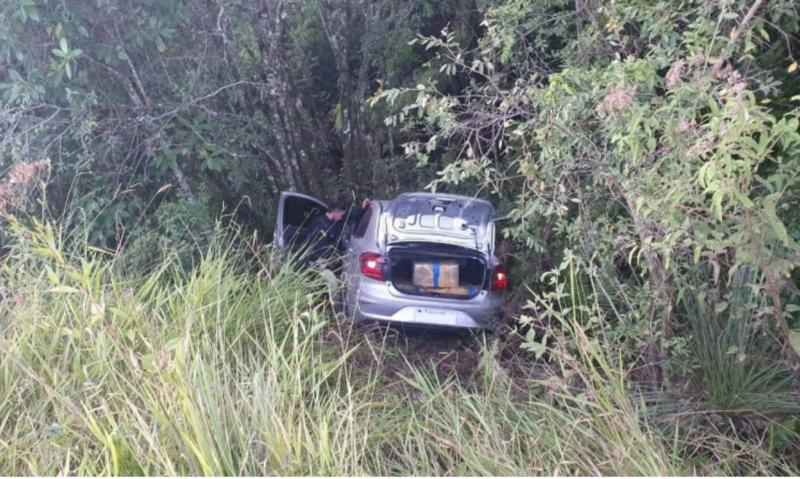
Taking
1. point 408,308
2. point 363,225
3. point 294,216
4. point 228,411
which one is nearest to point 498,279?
point 408,308

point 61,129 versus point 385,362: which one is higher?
point 61,129

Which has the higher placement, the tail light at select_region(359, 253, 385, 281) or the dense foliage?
the dense foliage

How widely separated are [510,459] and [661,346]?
1766mm

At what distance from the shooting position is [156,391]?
14.0ft

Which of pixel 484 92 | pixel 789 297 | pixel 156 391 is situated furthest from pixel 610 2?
pixel 156 391

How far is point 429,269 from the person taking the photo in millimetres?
7602

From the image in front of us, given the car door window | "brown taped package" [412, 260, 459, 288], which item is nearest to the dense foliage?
"brown taped package" [412, 260, 459, 288]

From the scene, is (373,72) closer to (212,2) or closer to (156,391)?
(212,2)

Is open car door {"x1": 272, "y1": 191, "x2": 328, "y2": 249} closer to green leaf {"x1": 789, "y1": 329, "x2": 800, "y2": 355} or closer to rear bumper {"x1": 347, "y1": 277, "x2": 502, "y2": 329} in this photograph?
rear bumper {"x1": 347, "y1": 277, "x2": 502, "y2": 329}

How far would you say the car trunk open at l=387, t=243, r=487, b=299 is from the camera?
299 inches

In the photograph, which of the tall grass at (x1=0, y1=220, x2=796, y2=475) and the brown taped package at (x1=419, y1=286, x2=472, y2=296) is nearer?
the tall grass at (x1=0, y1=220, x2=796, y2=475)

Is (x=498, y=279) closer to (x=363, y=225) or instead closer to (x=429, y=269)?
(x=429, y=269)

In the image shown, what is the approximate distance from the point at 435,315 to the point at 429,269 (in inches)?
17.7

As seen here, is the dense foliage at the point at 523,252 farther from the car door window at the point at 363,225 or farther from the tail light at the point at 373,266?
the car door window at the point at 363,225
